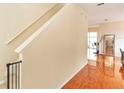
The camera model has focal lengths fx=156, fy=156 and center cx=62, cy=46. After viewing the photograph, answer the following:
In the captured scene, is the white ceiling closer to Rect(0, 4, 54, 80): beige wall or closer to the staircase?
the staircase

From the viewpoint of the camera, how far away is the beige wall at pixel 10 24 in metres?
3.82

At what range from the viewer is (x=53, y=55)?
3811 millimetres

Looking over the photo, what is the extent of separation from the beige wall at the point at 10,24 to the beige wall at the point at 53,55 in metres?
1.01

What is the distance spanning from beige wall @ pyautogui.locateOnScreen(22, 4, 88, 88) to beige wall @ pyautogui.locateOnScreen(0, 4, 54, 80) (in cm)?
101

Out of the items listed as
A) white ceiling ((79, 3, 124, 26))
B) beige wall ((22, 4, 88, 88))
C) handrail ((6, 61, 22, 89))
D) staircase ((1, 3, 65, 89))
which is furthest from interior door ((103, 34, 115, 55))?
handrail ((6, 61, 22, 89))

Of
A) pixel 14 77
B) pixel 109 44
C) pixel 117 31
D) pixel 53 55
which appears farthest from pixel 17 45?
pixel 109 44

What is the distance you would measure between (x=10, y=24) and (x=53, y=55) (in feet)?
4.57

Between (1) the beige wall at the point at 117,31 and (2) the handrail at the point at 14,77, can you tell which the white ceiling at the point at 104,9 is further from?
(2) the handrail at the point at 14,77

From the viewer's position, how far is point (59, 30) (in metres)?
4.17

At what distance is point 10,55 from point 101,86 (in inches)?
108

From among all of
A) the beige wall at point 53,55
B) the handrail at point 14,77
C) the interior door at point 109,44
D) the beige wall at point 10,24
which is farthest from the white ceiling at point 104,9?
the handrail at point 14,77

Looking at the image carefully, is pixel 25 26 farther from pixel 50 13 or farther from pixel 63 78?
pixel 63 78

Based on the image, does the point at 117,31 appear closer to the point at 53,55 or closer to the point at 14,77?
the point at 53,55
